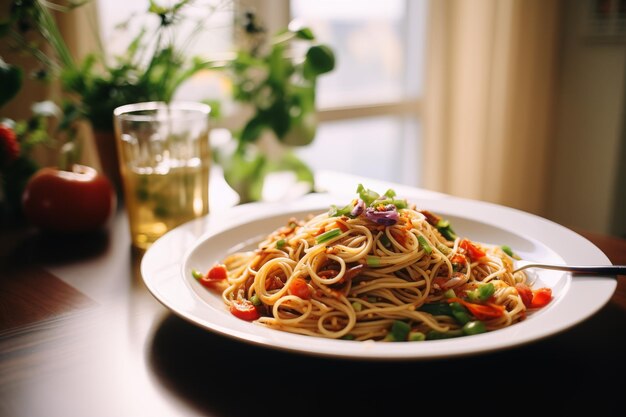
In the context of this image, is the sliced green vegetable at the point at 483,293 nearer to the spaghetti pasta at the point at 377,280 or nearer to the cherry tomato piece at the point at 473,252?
the spaghetti pasta at the point at 377,280

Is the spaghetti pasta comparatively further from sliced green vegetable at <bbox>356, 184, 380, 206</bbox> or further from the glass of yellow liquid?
the glass of yellow liquid

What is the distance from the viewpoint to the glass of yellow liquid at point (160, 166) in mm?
1320

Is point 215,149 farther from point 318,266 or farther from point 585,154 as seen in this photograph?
point 585,154

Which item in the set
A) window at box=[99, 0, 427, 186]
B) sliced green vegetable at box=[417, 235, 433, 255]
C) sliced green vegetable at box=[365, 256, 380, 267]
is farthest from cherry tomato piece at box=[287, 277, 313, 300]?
window at box=[99, 0, 427, 186]

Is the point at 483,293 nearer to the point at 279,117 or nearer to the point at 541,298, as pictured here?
the point at 541,298

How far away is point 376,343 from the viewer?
30.7 inches

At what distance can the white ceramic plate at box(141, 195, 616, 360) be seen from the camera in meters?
0.74

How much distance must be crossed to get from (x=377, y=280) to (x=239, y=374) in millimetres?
323

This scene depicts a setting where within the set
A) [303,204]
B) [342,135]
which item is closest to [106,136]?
[303,204]

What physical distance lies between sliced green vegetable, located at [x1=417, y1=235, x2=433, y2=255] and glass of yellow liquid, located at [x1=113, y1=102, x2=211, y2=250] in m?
0.56

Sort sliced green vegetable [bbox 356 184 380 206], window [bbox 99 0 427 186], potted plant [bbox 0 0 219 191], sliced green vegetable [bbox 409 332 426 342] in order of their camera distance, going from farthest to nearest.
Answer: window [bbox 99 0 427 186], potted plant [bbox 0 0 219 191], sliced green vegetable [bbox 356 184 380 206], sliced green vegetable [bbox 409 332 426 342]

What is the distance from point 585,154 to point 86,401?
11.5 ft

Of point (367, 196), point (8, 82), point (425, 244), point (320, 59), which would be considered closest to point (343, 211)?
point (367, 196)

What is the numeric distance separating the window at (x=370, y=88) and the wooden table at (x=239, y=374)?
2.18 metres
